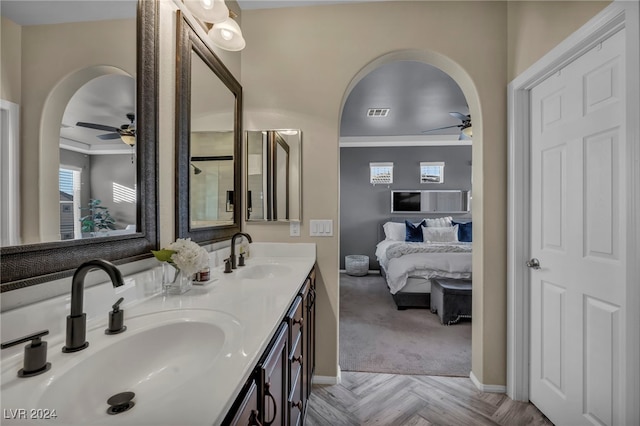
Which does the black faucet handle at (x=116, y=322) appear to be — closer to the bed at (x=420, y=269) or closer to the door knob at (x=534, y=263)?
the door knob at (x=534, y=263)

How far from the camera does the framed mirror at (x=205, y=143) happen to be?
1.41 meters

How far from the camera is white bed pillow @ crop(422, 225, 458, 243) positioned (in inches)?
199

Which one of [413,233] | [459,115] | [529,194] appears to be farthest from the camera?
[413,233]

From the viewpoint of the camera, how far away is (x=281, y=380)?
3.41ft

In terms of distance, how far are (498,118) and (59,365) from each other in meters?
2.42

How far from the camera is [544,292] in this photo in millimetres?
1725

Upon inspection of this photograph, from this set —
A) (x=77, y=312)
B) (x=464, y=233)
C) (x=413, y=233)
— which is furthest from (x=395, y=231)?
(x=77, y=312)

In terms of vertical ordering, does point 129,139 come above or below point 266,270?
above

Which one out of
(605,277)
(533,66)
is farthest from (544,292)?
(533,66)

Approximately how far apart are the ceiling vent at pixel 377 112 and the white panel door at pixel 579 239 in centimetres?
268

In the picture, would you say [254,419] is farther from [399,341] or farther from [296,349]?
[399,341]

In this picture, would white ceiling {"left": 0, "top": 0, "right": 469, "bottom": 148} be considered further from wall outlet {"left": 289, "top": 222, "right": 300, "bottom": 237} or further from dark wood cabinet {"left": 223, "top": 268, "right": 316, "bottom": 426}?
wall outlet {"left": 289, "top": 222, "right": 300, "bottom": 237}

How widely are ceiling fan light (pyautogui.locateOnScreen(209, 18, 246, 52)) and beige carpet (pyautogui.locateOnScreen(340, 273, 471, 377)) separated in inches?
94.2

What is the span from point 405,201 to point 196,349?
17.9 feet
